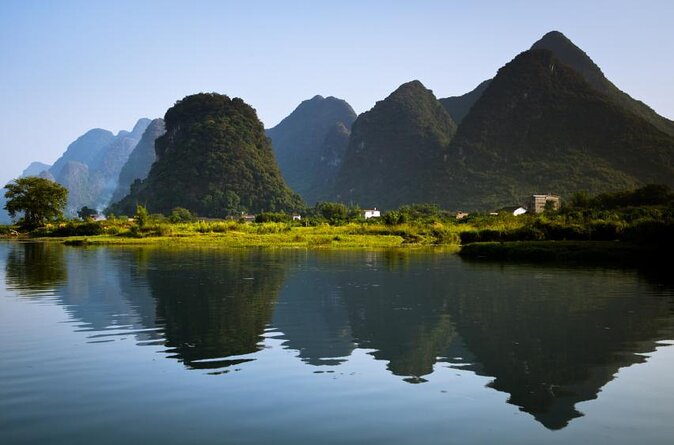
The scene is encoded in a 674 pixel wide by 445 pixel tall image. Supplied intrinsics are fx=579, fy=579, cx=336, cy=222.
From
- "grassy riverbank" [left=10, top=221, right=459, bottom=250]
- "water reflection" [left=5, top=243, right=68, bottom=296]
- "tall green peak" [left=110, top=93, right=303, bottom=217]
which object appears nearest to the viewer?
"water reflection" [left=5, top=243, right=68, bottom=296]

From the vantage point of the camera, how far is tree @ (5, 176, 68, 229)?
80.1m

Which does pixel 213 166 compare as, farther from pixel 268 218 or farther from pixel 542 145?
pixel 542 145

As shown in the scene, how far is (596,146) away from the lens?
159 m

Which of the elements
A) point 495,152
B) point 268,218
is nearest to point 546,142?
point 495,152

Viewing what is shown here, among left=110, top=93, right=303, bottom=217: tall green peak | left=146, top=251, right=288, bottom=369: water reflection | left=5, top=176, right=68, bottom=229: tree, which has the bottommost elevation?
left=146, top=251, right=288, bottom=369: water reflection

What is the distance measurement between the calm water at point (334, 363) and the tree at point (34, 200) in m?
63.5

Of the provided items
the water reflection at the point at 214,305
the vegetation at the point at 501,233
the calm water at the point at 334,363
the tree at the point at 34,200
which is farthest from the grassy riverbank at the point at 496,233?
the water reflection at the point at 214,305

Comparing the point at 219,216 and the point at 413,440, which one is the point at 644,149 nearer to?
the point at 219,216

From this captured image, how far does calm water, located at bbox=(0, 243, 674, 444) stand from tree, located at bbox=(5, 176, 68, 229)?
63486 millimetres

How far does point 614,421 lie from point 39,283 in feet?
79.6

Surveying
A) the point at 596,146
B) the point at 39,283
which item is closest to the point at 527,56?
the point at 596,146

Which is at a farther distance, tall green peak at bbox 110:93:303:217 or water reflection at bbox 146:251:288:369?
tall green peak at bbox 110:93:303:217

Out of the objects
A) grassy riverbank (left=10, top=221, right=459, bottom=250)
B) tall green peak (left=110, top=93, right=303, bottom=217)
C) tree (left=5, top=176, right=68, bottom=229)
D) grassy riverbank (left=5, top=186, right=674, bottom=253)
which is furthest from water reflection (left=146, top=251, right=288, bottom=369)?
tall green peak (left=110, top=93, right=303, bottom=217)

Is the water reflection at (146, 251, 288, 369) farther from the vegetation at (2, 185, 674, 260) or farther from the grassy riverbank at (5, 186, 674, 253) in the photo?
the vegetation at (2, 185, 674, 260)
